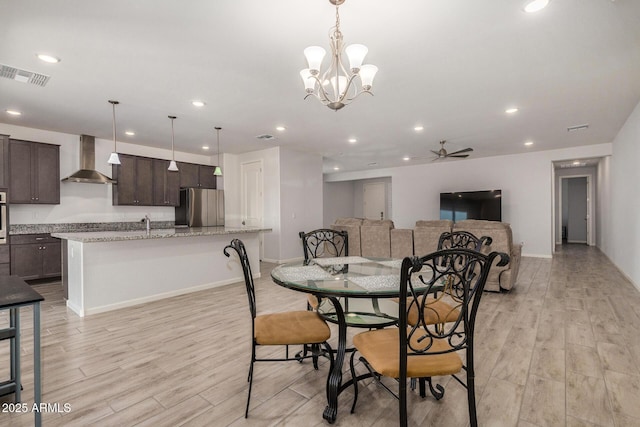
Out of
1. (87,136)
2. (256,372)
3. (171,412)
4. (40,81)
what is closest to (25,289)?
(171,412)

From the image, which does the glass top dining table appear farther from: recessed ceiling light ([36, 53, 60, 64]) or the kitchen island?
recessed ceiling light ([36, 53, 60, 64])

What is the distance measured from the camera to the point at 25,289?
1709 mm

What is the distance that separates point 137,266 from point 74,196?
3.08m

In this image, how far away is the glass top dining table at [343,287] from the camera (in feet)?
5.52

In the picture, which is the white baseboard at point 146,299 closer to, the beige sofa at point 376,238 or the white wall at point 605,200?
the beige sofa at point 376,238

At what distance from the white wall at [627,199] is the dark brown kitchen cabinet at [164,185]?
7929mm

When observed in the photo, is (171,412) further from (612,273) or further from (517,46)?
(612,273)

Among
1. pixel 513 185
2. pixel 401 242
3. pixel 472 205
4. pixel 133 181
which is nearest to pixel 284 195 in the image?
pixel 401 242

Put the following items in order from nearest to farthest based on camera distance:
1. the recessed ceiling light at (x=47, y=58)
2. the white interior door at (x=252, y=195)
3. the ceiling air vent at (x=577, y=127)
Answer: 1. the recessed ceiling light at (x=47, y=58)
2. the ceiling air vent at (x=577, y=127)
3. the white interior door at (x=252, y=195)

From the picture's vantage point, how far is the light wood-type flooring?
1.77 meters

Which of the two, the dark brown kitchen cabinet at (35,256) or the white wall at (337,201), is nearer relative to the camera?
the dark brown kitchen cabinet at (35,256)

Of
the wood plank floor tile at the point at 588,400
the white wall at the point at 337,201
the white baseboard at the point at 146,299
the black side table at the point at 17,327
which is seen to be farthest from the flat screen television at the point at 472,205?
the black side table at the point at 17,327

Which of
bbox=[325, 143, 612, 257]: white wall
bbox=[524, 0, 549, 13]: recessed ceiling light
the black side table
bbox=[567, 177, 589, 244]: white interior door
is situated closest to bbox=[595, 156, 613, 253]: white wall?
bbox=[325, 143, 612, 257]: white wall

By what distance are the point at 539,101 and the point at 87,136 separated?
729 centimetres
